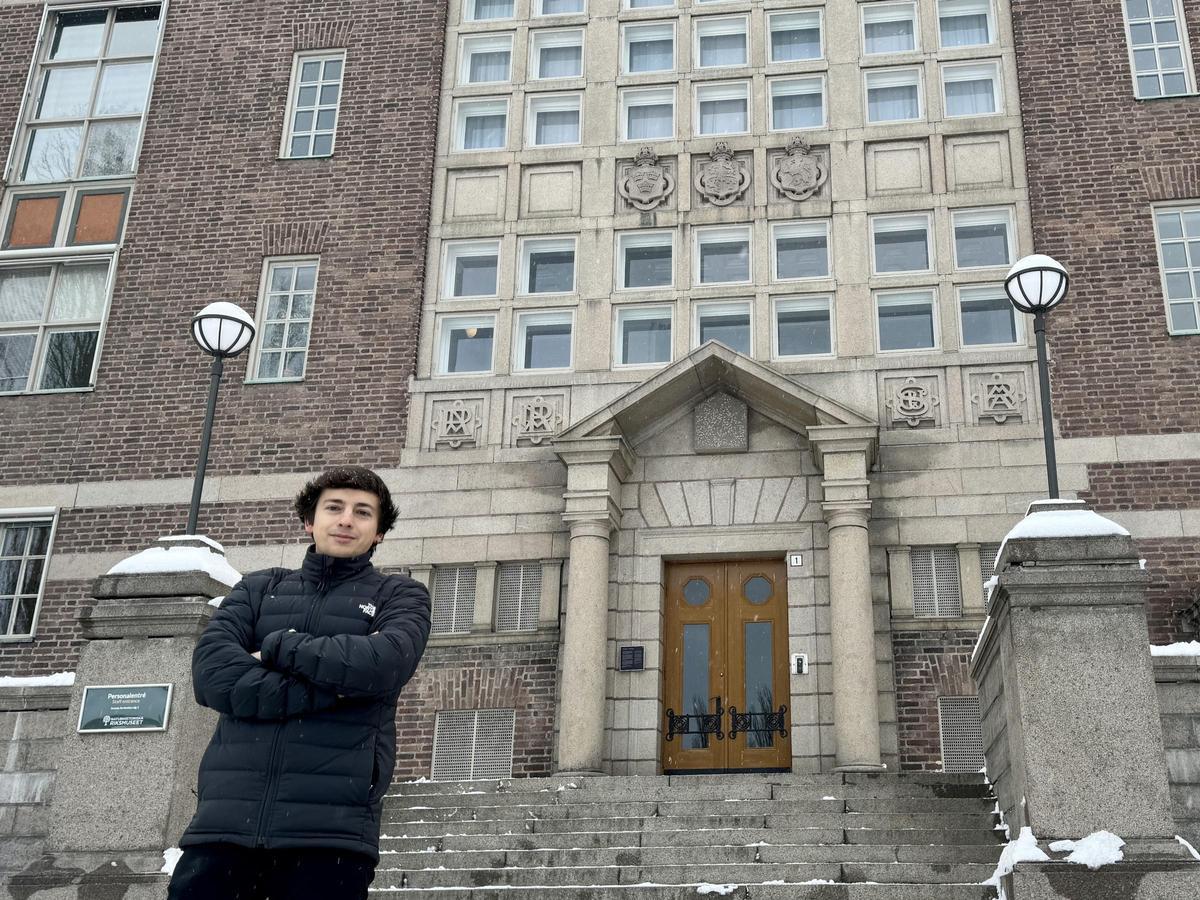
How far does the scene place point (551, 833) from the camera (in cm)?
1057

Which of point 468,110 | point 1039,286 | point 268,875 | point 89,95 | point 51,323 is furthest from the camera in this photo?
point 89,95

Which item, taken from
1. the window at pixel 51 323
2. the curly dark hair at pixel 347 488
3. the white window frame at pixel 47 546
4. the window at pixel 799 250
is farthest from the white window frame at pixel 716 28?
the curly dark hair at pixel 347 488

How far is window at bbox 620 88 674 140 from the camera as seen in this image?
17.7m

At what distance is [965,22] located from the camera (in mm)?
17641

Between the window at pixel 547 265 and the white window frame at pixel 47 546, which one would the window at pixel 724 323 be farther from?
the white window frame at pixel 47 546

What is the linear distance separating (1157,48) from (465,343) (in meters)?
9.84

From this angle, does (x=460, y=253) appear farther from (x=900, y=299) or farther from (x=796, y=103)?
(x=900, y=299)

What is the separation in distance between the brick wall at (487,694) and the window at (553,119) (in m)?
7.17

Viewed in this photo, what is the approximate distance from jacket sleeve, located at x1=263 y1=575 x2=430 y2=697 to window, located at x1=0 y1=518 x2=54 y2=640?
13.6 metres

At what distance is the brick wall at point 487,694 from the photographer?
1473 cm

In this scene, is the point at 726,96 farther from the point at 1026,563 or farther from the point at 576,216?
the point at 1026,563

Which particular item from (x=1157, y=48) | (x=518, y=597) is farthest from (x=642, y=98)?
(x=518, y=597)

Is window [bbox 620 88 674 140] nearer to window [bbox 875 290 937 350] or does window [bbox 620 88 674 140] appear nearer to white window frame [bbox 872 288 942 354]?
white window frame [bbox 872 288 942 354]

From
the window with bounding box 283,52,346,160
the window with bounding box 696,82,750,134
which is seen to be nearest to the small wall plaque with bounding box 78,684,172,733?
A: the window with bounding box 283,52,346,160
